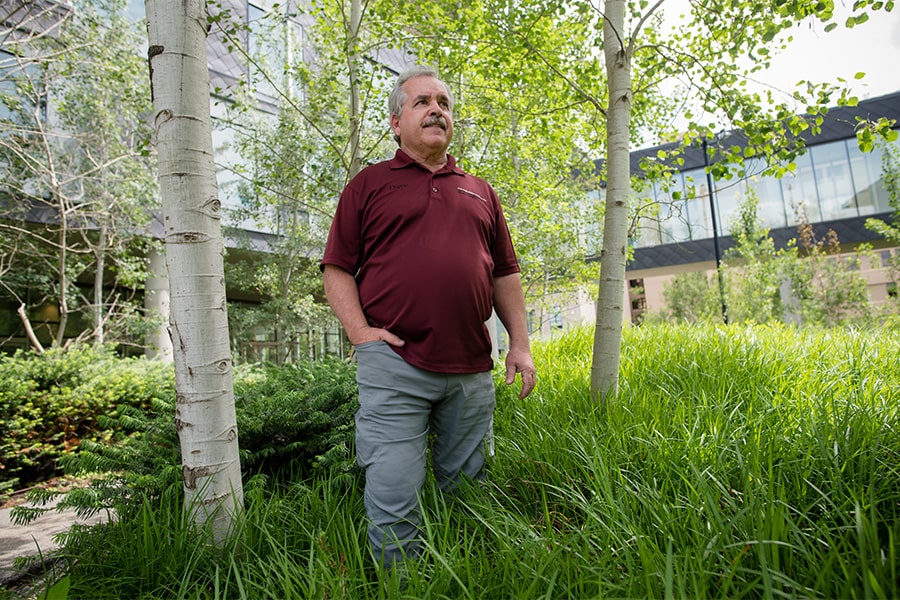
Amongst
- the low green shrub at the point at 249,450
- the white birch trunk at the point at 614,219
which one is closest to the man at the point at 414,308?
the low green shrub at the point at 249,450

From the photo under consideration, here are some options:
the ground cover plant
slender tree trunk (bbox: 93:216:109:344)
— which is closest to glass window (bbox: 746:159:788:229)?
the ground cover plant

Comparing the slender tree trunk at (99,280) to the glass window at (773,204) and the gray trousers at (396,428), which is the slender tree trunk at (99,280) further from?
the glass window at (773,204)

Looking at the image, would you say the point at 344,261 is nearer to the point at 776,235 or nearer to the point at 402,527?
the point at 402,527

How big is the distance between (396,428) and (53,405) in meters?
6.42

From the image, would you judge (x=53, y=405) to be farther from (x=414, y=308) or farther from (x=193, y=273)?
(x=414, y=308)

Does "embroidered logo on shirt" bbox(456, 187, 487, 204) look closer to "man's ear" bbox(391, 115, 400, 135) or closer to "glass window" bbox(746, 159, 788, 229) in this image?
"man's ear" bbox(391, 115, 400, 135)

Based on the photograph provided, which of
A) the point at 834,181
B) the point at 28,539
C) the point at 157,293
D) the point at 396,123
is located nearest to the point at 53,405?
the point at 28,539

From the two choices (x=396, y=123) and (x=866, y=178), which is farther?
(x=866, y=178)

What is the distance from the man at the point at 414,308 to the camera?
7.33 feet

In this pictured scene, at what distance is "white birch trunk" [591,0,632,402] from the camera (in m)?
3.75

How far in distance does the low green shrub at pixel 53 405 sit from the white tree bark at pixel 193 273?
4.30 meters

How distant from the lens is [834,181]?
84.1ft

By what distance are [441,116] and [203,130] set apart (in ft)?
3.70

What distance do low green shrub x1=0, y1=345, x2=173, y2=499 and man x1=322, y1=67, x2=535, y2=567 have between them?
4825 millimetres
